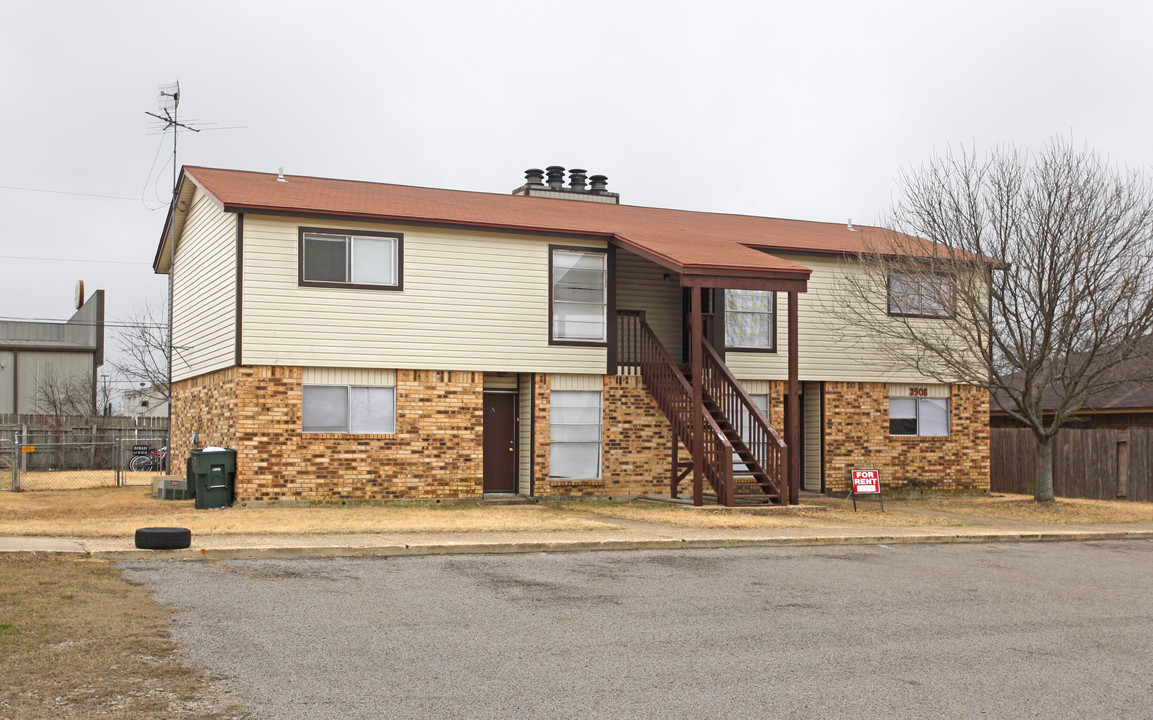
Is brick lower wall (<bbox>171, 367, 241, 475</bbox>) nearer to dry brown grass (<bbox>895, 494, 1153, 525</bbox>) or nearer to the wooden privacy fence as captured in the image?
dry brown grass (<bbox>895, 494, 1153, 525</bbox>)

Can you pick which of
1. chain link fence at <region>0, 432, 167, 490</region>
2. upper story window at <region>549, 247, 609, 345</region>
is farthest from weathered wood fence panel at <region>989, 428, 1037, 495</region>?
chain link fence at <region>0, 432, 167, 490</region>

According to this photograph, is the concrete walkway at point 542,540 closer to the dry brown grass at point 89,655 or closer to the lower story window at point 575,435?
the dry brown grass at point 89,655

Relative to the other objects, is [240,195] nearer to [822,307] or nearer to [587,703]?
[822,307]

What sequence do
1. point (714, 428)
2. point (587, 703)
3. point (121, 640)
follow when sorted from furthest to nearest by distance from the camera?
point (714, 428) < point (121, 640) < point (587, 703)

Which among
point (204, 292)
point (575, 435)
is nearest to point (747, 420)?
point (575, 435)

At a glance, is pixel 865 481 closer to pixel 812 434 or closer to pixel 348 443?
pixel 812 434

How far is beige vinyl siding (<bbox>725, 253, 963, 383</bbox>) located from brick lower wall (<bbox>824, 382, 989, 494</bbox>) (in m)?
0.35

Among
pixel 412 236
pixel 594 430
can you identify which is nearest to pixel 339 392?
pixel 412 236

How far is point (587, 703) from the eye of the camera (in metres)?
6.34

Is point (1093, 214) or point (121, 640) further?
point (1093, 214)

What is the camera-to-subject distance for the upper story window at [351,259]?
19469 mm

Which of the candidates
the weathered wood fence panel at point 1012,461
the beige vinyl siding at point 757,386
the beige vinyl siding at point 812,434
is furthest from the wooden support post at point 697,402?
the weathered wood fence panel at point 1012,461

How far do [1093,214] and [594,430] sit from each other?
10108 millimetres

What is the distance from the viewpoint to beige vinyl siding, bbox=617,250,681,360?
73.4ft
